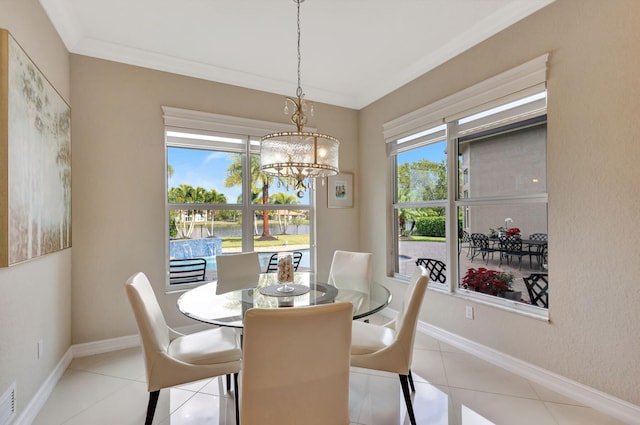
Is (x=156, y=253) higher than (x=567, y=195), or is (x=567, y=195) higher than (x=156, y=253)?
(x=567, y=195)

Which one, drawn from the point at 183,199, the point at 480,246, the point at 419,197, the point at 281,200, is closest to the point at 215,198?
the point at 183,199

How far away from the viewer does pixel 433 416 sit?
1875 millimetres

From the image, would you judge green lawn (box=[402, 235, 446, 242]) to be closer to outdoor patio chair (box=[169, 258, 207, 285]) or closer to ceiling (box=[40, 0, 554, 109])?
ceiling (box=[40, 0, 554, 109])

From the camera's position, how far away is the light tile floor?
1.85m

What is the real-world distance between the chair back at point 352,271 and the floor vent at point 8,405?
6.55ft

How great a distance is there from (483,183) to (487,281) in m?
0.89

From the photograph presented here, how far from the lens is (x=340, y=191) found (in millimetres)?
4082

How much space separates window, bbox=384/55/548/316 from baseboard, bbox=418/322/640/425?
410 millimetres

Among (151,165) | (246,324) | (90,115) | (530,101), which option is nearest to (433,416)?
(246,324)

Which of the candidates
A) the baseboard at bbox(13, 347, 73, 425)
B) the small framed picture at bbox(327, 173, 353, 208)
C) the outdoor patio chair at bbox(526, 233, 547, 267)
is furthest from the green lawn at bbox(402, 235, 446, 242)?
the baseboard at bbox(13, 347, 73, 425)

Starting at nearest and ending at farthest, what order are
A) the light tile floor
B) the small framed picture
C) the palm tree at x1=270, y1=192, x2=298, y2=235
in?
the light tile floor, the palm tree at x1=270, y1=192, x2=298, y2=235, the small framed picture

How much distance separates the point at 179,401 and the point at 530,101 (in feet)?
11.0

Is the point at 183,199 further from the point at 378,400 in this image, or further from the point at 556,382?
the point at 556,382

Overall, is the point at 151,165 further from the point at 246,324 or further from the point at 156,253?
the point at 246,324
